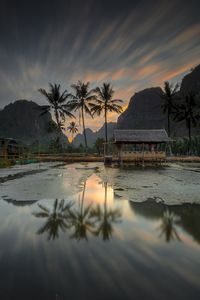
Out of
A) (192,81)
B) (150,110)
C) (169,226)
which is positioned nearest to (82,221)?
(169,226)

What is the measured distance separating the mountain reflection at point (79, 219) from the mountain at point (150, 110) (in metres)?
93.0

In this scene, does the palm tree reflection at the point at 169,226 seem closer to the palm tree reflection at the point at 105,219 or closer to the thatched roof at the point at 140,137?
the palm tree reflection at the point at 105,219

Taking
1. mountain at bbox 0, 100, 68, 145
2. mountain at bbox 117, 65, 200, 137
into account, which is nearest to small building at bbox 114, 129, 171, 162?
mountain at bbox 117, 65, 200, 137

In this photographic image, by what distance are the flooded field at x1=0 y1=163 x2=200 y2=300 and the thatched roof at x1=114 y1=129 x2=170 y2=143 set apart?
62.1 ft

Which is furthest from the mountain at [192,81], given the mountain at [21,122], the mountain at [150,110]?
the mountain at [21,122]

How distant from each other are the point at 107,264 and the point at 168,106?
4200 cm

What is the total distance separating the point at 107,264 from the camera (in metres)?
2.95

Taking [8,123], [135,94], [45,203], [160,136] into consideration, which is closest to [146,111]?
[135,94]

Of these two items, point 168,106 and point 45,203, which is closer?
point 45,203

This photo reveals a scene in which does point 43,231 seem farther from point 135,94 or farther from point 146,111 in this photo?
point 135,94

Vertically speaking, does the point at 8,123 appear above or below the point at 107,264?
above

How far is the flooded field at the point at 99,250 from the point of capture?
244 cm

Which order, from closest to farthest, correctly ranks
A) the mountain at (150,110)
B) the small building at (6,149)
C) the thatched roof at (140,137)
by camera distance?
1. the small building at (6,149)
2. the thatched roof at (140,137)
3. the mountain at (150,110)

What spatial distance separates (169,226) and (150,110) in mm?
133619
